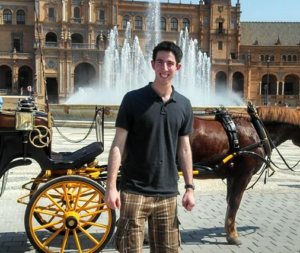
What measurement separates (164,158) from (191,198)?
41cm

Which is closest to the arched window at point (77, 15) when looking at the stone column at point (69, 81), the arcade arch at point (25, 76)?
the stone column at point (69, 81)

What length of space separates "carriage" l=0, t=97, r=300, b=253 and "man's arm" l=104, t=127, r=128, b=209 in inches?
54.6

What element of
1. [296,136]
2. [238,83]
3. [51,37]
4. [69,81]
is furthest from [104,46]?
[296,136]

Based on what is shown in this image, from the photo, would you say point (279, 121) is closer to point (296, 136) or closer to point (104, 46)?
point (296, 136)

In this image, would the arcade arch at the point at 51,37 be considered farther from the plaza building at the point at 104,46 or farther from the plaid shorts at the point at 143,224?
the plaid shorts at the point at 143,224

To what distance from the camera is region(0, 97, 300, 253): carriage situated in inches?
181

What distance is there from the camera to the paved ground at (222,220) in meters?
5.31

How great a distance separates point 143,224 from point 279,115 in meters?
3.21

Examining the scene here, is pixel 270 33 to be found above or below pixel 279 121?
above

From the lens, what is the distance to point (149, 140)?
10.5ft

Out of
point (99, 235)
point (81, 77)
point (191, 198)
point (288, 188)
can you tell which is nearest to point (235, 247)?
point (99, 235)

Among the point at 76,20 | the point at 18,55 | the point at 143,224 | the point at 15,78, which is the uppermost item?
the point at 76,20

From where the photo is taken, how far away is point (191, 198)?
3369mm

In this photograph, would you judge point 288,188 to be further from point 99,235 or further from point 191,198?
point 191,198
